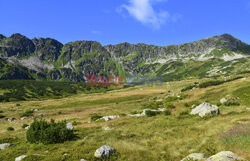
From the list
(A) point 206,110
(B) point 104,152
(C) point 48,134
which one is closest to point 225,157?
(B) point 104,152

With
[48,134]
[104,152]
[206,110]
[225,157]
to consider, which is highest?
[225,157]

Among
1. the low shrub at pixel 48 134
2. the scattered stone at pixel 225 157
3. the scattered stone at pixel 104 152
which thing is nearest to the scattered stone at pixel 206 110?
the scattered stone at pixel 225 157

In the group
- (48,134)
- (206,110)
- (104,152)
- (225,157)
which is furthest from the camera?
(206,110)

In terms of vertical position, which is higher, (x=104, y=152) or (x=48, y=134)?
(x=48, y=134)

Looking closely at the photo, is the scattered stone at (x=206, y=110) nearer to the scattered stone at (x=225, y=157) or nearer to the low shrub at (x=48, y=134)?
the scattered stone at (x=225, y=157)

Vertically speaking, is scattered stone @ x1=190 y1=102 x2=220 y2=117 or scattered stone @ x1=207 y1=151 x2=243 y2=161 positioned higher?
scattered stone @ x1=207 y1=151 x2=243 y2=161

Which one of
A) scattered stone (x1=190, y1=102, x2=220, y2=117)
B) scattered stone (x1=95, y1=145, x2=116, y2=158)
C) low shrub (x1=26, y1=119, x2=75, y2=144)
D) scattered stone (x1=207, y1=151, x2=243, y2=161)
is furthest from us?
scattered stone (x1=190, y1=102, x2=220, y2=117)

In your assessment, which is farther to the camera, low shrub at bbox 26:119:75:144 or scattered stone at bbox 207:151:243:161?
low shrub at bbox 26:119:75:144

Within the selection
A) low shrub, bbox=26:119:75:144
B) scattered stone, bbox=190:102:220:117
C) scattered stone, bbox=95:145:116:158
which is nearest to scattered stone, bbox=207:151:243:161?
scattered stone, bbox=95:145:116:158

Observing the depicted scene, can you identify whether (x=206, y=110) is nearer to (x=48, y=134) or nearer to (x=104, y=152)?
(x=104, y=152)

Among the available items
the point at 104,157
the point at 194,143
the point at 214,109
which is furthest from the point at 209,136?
the point at 214,109

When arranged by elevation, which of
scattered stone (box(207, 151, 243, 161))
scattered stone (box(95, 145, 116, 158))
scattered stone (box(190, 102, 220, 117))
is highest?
scattered stone (box(207, 151, 243, 161))

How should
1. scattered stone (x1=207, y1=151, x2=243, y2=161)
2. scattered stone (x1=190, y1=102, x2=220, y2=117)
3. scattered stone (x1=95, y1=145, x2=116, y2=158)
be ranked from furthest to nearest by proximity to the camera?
scattered stone (x1=190, y1=102, x2=220, y2=117)
scattered stone (x1=95, y1=145, x2=116, y2=158)
scattered stone (x1=207, y1=151, x2=243, y2=161)

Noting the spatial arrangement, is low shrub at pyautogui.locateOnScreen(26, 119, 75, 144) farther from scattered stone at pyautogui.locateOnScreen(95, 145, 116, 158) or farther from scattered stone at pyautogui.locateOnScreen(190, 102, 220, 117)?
scattered stone at pyautogui.locateOnScreen(190, 102, 220, 117)
